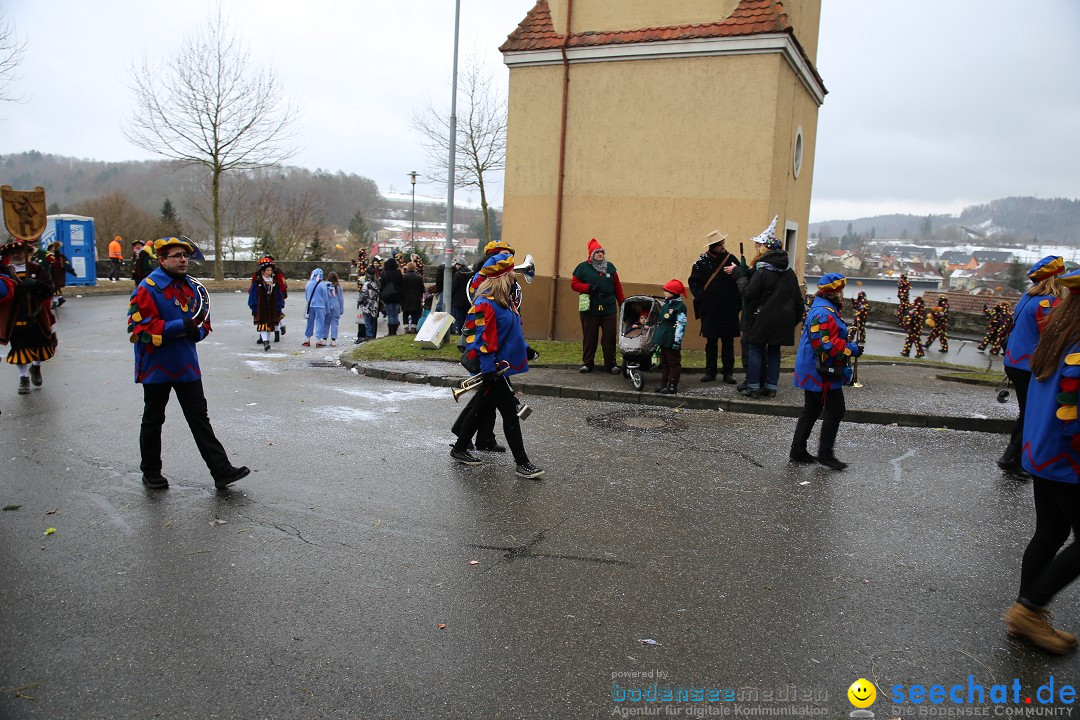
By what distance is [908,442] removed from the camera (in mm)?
8281

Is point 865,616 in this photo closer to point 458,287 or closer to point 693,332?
point 693,332

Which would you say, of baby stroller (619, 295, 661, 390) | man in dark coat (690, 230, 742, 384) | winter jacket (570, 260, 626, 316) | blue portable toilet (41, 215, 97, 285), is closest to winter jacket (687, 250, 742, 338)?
man in dark coat (690, 230, 742, 384)

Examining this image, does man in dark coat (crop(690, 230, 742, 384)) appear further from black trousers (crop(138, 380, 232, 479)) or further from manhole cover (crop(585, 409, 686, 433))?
black trousers (crop(138, 380, 232, 479))

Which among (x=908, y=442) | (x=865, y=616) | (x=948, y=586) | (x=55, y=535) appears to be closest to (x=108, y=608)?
(x=55, y=535)

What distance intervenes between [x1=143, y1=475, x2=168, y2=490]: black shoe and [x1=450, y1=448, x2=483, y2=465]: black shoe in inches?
96.3

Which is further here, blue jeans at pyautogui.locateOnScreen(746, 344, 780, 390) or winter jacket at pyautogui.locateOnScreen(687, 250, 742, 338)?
winter jacket at pyautogui.locateOnScreen(687, 250, 742, 338)

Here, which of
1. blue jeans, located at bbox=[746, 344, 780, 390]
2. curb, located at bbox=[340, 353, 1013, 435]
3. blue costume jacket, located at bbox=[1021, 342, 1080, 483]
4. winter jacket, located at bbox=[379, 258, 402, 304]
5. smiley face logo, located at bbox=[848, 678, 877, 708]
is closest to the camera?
smiley face logo, located at bbox=[848, 678, 877, 708]

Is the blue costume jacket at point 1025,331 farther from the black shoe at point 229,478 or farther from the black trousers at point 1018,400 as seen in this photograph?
A: the black shoe at point 229,478

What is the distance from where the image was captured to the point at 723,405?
32.2 ft

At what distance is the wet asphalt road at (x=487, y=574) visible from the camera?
352 centimetres

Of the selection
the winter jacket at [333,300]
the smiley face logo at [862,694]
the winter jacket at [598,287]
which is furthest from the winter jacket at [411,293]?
the smiley face logo at [862,694]

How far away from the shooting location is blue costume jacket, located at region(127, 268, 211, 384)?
5.87 meters

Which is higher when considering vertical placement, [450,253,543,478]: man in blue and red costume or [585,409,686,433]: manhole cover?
[450,253,543,478]: man in blue and red costume

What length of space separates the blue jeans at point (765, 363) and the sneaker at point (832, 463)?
120 inches
